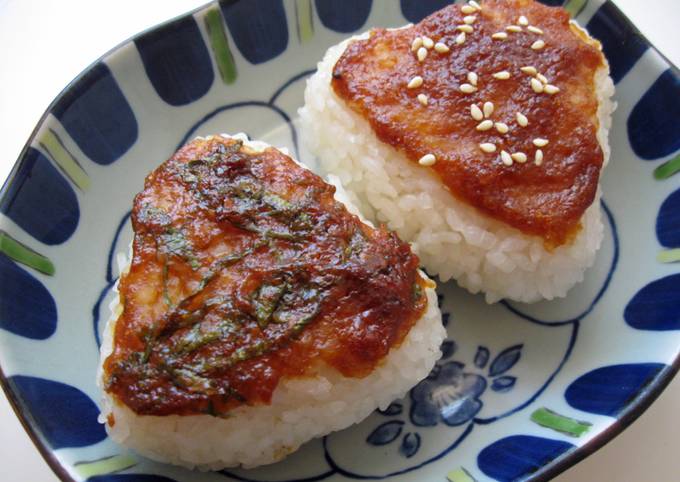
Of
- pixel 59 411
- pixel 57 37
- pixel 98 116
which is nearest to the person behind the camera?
pixel 59 411

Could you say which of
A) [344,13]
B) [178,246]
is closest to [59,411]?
[178,246]

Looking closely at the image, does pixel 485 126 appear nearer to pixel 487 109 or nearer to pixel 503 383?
pixel 487 109

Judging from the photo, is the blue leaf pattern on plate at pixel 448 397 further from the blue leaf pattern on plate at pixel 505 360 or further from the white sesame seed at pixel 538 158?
the white sesame seed at pixel 538 158

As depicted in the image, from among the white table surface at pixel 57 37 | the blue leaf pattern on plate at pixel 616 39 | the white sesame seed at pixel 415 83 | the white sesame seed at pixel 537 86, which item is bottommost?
the white table surface at pixel 57 37

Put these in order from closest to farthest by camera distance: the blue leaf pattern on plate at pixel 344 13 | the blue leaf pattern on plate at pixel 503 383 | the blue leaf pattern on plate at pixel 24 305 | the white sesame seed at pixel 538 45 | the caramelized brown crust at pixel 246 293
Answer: the caramelized brown crust at pixel 246 293 → the blue leaf pattern on plate at pixel 24 305 → the blue leaf pattern on plate at pixel 503 383 → the white sesame seed at pixel 538 45 → the blue leaf pattern on plate at pixel 344 13

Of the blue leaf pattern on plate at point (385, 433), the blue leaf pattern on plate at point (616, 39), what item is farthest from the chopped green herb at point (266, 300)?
the blue leaf pattern on plate at point (616, 39)

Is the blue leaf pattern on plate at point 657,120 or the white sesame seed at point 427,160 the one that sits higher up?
the blue leaf pattern on plate at point 657,120

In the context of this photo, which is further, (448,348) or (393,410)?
(448,348)
